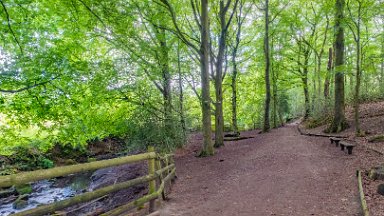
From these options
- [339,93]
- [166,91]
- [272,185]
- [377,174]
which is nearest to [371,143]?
[339,93]

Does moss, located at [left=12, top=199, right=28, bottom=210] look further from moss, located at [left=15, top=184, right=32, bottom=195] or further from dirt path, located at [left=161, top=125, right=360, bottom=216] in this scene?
dirt path, located at [left=161, top=125, right=360, bottom=216]

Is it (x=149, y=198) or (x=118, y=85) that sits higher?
(x=118, y=85)

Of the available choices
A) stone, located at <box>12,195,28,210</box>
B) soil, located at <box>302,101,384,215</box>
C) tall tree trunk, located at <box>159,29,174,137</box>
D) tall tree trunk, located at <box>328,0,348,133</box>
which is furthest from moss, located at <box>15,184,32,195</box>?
tall tree trunk, located at <box>328,0,348,133</box>

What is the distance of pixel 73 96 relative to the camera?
956 centimetres

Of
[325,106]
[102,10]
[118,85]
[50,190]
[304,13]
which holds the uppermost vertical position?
[304,13]

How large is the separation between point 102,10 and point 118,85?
3133 millimetres

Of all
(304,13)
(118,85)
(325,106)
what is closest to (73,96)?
(118,85)

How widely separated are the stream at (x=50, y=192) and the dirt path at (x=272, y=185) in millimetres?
5232

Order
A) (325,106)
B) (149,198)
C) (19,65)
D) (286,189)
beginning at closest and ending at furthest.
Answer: (149,198), (286,189), (19,65), (325,106)

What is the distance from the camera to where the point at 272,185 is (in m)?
7.07

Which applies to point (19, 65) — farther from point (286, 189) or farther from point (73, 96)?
point (286, 189)

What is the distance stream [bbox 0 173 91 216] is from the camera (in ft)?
35.4

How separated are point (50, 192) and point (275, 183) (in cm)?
1051

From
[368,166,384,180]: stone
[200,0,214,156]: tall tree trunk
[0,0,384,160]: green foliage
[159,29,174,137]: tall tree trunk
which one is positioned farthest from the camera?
[159,29,174,137]: tall tree trunk
